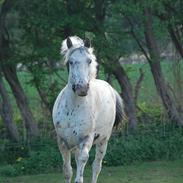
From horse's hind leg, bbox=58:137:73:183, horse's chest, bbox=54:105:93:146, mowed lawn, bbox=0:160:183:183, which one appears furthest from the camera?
mowed lawn, bbox=0:160:183:183

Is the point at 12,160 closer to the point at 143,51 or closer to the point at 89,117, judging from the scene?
the point at 143,51

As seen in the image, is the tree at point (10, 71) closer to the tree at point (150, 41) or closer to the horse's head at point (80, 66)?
the tree at point (150, 41)

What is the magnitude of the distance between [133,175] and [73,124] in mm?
3241

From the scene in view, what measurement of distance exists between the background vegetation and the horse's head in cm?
340

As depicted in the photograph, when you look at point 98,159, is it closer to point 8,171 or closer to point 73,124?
point 73,124

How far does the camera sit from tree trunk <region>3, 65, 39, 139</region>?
500 inches

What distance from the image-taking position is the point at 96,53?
11.8m

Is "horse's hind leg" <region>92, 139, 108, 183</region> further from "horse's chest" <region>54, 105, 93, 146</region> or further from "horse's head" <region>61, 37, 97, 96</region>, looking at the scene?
"horse's head" <region>61, 37, 97, 96</region>

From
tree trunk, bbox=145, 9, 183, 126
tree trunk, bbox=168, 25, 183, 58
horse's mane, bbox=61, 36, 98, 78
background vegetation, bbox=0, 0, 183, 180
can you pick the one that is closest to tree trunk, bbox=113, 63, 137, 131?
background vegetation, bbox=0, 0, 183, 180

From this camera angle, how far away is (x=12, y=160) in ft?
39.5

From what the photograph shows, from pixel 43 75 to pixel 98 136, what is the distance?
3.77m

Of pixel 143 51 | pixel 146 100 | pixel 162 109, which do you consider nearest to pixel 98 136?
pixel 143 51

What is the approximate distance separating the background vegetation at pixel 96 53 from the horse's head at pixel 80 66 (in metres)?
3.40

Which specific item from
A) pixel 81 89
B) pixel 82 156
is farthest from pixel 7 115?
pixel 81 89
